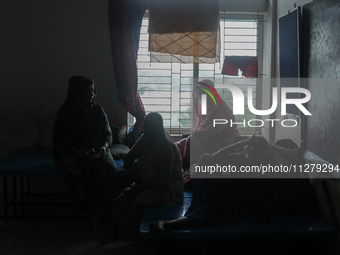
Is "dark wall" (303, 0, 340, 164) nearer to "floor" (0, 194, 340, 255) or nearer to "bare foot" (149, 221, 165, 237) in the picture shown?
"floor" (0, 194, 340, 255)

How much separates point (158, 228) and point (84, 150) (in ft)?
4.52

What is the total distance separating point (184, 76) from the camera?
15.5 ft

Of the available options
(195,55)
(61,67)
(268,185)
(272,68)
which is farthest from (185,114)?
(268,185)

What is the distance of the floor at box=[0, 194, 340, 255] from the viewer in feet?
9.11

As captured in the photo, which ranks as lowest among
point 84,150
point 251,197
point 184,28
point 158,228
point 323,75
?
point 158,228

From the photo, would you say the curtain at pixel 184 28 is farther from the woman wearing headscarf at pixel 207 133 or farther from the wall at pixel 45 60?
the wall at pixel 45 60

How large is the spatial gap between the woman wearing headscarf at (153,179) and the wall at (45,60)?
158cm

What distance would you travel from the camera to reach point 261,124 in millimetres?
4898

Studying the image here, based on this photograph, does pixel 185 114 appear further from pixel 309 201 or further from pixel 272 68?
pixel 309 201

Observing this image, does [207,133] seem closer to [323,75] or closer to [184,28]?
[184,28]

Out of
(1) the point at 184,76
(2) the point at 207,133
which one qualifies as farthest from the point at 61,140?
(1) the point at 184,76

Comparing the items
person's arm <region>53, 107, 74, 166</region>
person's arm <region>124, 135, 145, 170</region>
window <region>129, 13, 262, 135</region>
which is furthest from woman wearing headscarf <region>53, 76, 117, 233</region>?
window <region>129, 13, 262, 135</region>

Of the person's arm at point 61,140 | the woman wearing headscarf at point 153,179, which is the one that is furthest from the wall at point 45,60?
the woman wearing headscarf at point 153,179

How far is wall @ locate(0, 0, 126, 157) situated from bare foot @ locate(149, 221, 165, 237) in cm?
230
